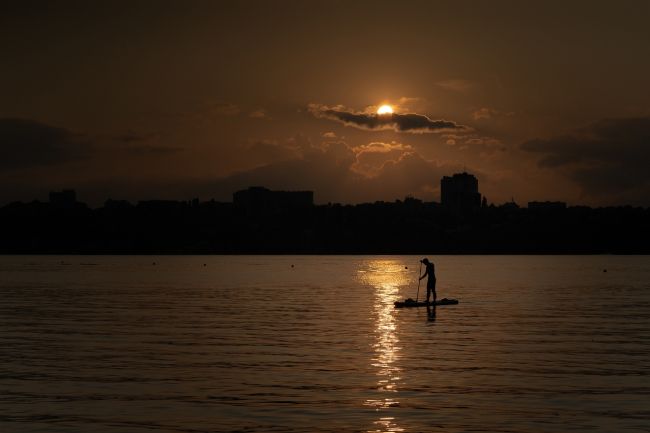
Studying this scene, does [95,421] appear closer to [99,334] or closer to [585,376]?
[585,376]

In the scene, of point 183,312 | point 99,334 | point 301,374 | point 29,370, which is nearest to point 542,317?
point 183,312

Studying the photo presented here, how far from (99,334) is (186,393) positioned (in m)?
18.4

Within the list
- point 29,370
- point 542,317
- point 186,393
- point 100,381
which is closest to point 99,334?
point 29,370

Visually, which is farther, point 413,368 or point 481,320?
point 481,320

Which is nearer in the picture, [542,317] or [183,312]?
[542,317]

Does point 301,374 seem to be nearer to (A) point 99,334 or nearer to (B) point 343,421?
(B) point 343,421

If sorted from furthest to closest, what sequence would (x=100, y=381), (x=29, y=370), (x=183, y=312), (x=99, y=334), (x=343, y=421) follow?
(x=183, y=312), (x=99, y=334), (x=29, y=370), (x=100, y=381), (x=343, y=421)

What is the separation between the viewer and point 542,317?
56031 mm

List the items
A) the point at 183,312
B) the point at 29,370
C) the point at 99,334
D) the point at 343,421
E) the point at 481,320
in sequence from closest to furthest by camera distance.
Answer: the point at 343,421, the point at 29,370, the point at 99,334, the point at 481,320, the point at 183,312

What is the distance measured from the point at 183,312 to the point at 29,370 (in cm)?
2915

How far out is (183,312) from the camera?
197ft

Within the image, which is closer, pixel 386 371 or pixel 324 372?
pixel 324 372

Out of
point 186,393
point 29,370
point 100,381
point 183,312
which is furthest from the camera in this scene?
point 183,312

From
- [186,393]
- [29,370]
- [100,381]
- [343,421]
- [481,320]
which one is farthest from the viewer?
[481,320]
